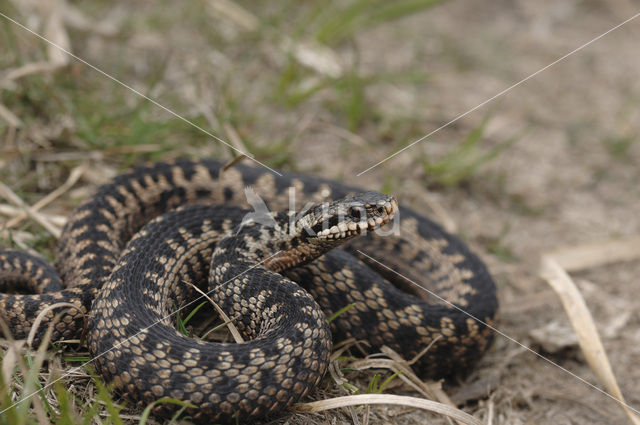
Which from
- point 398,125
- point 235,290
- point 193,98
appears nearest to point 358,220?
point 235,290

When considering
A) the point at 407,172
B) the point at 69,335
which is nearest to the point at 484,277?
the point at 407,172

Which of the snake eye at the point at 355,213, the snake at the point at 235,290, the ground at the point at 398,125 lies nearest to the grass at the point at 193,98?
the ground at the point at 398,125

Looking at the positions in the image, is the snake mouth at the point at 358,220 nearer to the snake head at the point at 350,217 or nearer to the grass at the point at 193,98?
the snake head at the point at 350,217

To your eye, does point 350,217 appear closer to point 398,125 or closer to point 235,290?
point 235,290

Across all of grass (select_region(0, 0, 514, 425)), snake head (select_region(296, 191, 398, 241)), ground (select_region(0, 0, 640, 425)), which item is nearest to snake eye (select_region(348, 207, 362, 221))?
snake head (select_region(296, 191, 398, 241))

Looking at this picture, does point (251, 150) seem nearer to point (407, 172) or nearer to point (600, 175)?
point (407, 172)

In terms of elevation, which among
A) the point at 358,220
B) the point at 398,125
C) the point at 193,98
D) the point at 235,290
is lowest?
the point at 235,290

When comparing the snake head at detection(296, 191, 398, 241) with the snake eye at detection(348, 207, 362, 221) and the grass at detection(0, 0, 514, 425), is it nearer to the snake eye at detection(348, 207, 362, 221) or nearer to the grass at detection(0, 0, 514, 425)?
the snake eye at detection(348, 207, 362, 221)

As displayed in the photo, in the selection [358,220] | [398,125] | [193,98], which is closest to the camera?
[358,220]
